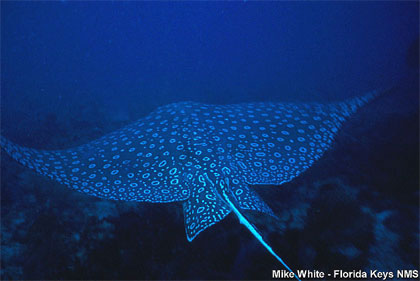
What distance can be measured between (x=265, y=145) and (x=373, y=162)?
3216 millimetres

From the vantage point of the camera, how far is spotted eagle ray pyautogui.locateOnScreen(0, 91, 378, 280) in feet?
9.30

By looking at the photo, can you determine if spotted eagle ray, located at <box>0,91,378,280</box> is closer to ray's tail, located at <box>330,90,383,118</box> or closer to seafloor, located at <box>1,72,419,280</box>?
ray's tail, located at <box>330,90,383,118</box>

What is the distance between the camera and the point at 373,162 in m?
4.83

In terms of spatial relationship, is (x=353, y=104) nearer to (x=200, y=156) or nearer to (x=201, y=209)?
(x=200, y=156)

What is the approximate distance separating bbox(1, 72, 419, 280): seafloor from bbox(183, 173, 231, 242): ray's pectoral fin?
0.68m

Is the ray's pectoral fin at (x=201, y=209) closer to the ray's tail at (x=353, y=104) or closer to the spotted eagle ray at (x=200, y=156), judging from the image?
the spotted eagle ray at (x=200, y=156)

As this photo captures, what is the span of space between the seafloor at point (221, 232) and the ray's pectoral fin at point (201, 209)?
68 centimetres

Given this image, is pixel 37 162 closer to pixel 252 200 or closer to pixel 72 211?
pixel 72 211

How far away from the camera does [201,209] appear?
107 inches

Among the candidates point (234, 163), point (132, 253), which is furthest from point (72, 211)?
point (234, 163)

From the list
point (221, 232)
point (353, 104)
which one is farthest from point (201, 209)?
point (353, 104)

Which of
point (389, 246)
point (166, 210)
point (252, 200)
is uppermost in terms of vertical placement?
point (252, 200)

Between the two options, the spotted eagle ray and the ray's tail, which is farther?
the ray's tail

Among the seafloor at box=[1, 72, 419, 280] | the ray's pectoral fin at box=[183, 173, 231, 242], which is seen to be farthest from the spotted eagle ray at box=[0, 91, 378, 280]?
the seafloor at box=[1, 72, 419, 280]
